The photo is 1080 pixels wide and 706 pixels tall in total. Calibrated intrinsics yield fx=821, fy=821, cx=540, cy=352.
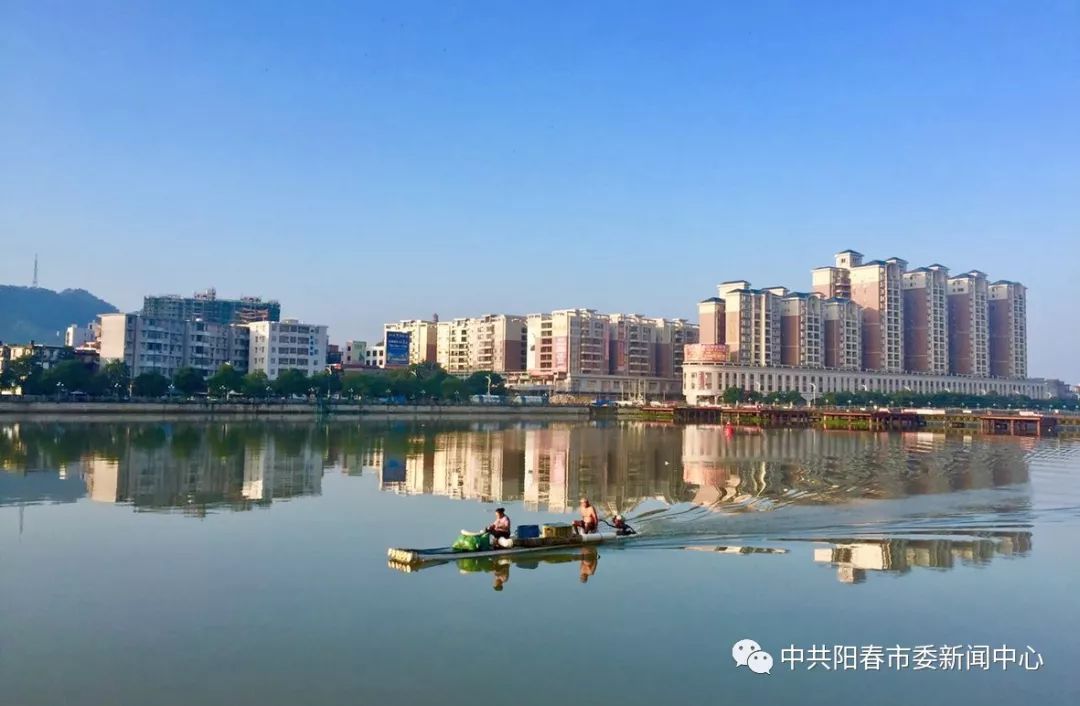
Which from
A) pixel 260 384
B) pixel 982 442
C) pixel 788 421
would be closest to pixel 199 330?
pixel 260 384

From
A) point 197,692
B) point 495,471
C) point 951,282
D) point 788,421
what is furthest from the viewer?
point 951,282

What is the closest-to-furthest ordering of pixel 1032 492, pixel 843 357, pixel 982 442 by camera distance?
pixel 1032 492 < pixel 982 442 < pixel 843 357

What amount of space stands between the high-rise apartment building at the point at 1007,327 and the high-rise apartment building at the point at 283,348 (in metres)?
133

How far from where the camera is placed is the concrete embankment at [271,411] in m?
75.9

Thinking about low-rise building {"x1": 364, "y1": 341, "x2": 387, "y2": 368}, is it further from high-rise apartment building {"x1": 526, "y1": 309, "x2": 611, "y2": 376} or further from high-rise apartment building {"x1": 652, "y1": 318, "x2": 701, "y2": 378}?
high-rise apartment building {"x1": 652, "y1": 318, "x2": 701, "y2": 378}

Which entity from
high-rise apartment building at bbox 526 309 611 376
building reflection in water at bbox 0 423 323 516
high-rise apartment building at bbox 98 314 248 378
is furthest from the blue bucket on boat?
high-rise apartment building at bbox 526 309 611 376

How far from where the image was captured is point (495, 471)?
41.0 meters

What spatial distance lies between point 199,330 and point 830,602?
11602 centimetres

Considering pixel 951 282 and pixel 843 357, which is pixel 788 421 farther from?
pixel 951 282

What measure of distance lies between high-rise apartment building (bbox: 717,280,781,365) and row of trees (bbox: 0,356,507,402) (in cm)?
5335

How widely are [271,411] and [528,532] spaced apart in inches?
3024

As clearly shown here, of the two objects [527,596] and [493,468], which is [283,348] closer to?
[493,468]

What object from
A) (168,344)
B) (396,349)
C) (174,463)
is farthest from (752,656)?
(396,349)

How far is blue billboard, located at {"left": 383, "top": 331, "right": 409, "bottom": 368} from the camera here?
157500 mm
